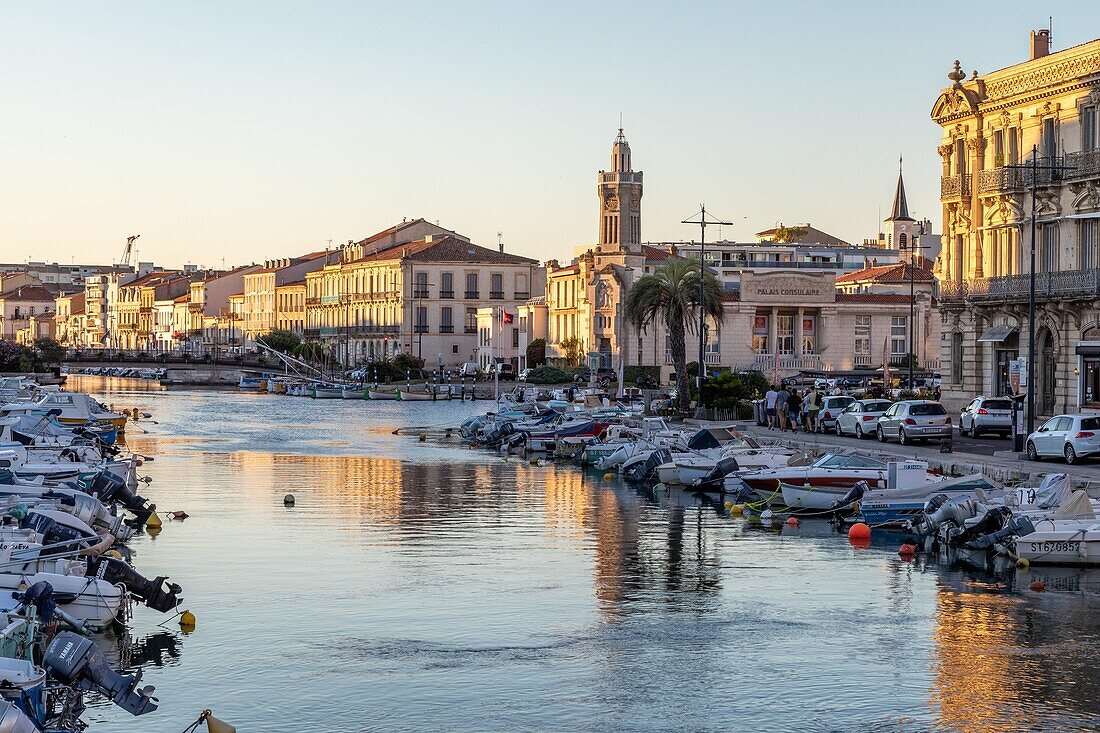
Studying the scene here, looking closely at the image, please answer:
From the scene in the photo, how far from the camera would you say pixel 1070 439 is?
1820 inches

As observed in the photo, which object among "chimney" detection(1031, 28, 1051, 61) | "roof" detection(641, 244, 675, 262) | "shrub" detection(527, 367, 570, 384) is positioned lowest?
"shrub" detection(527, 367, 570, 384)

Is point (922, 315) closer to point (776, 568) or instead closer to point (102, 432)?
point (102, 432)

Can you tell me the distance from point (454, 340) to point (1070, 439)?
Answer: 123 m

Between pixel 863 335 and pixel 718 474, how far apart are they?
7650 centimetres

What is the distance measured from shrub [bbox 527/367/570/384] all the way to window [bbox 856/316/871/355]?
73.6 feet

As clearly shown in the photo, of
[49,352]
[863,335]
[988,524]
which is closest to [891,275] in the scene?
[863,335]

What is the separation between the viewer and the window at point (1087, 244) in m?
60.4

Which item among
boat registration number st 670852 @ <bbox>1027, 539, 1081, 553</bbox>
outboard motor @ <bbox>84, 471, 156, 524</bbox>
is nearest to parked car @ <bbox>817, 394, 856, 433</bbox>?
boat registration number st 670852 @ <bbox>1027, 539, 1081, 553</bbox>

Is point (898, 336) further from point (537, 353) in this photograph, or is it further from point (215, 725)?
point (215, 725)

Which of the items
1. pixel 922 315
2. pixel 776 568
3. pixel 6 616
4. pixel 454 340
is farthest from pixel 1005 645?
pixel 454 340

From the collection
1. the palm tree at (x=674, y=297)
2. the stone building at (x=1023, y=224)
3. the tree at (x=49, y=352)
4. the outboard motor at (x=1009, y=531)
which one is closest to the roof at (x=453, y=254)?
the tree at (x=49, y=352)

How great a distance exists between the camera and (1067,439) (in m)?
46.3

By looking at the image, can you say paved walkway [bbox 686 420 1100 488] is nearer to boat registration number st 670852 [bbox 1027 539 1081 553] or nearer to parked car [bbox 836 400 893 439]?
parked car [bbox 836 400 893 439]

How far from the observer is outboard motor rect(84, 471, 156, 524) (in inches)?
1563
